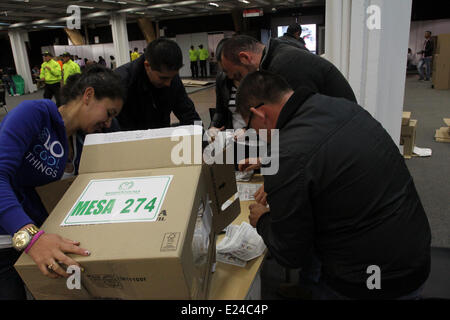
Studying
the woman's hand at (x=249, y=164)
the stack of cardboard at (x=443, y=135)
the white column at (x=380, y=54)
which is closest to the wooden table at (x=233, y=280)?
the woman's hand at (x=249, y=164)

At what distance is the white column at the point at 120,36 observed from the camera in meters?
12.6

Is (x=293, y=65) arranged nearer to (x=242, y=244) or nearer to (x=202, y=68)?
(x=242, y=244)

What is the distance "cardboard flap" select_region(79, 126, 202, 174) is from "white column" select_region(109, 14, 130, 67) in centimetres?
1261

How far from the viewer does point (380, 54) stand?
2.24m

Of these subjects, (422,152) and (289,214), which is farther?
(422,152)

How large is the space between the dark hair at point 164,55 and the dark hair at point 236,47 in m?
0.28

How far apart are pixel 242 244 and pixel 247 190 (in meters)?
0.55

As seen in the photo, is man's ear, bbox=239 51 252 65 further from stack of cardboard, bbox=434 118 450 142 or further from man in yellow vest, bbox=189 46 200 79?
man in yellow vest, bbox=189 46 200 79

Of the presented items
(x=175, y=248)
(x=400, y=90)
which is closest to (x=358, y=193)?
(x=175, y=248)

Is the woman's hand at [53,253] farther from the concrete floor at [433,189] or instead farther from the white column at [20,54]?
the white column at [20,54]

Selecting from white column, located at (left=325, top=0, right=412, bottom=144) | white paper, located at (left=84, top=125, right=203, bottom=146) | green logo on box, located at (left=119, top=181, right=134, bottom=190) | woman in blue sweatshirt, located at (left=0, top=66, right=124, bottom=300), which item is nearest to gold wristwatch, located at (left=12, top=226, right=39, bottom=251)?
woman in blue sweatshirt, located at (left=0, top=66, right=124, bottom=300)

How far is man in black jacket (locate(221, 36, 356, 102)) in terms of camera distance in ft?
5.68

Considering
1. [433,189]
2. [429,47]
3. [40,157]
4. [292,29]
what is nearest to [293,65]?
[40,157]
